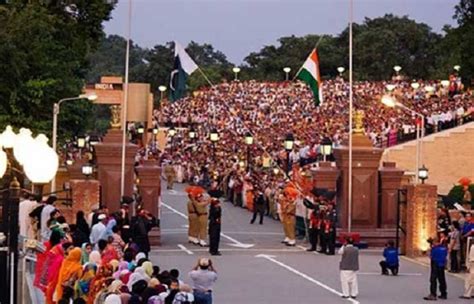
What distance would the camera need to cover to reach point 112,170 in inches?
1463

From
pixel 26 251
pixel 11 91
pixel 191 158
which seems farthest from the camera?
pixel 191 158

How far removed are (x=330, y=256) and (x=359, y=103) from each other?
41.1 metres

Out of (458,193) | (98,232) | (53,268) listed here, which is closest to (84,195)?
(98,232)

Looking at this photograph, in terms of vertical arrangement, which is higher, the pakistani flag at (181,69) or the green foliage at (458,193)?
the pakistani flag at (181,69)

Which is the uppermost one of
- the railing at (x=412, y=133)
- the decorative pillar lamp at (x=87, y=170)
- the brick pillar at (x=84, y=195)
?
the railing at (x=412, y=133)

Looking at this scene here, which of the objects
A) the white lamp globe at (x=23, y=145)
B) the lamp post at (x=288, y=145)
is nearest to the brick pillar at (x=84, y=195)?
the lamp post at (x=288, y=145)

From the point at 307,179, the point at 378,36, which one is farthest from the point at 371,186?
the point at 378,36

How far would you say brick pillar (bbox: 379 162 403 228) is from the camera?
38.1 meters

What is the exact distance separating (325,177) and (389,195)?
6.29 ft

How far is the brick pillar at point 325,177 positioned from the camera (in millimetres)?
38031

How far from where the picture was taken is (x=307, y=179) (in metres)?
40.5

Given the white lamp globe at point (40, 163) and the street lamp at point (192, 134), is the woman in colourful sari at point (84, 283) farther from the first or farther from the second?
the street lamp at point (192, 134)

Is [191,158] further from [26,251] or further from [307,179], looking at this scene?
[26,251]

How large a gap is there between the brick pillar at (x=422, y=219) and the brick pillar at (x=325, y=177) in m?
3.71
